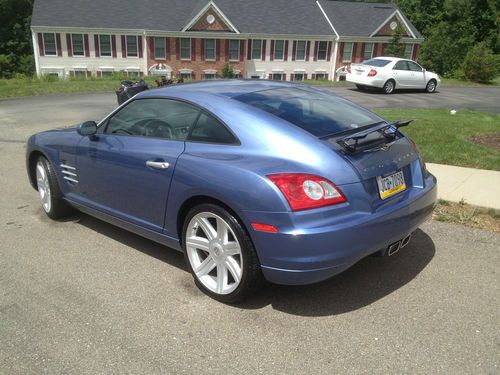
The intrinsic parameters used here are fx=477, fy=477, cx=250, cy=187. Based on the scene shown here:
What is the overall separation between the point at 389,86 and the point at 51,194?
61.3 feet

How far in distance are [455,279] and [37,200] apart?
4.83 m

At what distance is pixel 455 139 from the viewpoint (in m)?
8.43

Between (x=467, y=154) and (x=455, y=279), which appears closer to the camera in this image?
(x=455, y=279)

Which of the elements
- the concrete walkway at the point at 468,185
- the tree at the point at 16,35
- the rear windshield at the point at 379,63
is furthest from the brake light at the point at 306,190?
the tree at the point at 16,35

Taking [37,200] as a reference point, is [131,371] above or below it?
above

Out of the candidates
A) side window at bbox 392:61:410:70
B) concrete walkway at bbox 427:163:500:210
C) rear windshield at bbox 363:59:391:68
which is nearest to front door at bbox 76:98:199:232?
concrete walkway at bbox 427:163:500:210

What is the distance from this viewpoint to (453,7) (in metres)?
52.5

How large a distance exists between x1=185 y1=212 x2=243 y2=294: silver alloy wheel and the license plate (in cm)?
108

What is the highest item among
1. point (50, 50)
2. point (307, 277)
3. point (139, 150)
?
point (139, 150)

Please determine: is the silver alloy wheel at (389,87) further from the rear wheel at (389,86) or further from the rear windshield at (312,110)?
the rear windshield at (312,110)

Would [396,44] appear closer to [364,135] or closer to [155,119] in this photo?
[155,119]

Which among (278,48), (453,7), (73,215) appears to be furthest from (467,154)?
(453,7)

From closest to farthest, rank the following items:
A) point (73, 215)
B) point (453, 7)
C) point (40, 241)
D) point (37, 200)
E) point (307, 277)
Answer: point (307, 277) < point (40, 241) < point (73, 215) < point (37, 200) < point (453, 7)

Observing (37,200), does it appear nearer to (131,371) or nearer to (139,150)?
(139,150)
